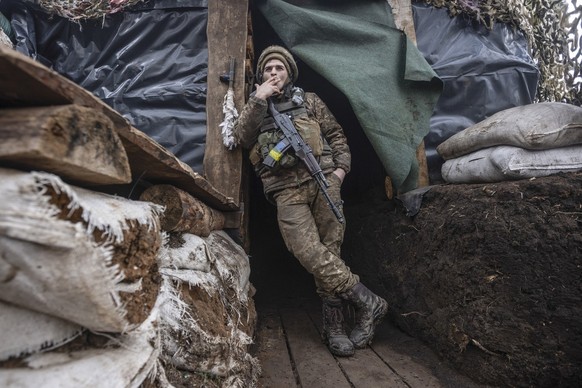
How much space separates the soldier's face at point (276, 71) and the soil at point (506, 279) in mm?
1335

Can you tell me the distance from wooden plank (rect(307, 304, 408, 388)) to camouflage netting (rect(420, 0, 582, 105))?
8.55 feet

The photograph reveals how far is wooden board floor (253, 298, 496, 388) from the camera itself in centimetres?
209

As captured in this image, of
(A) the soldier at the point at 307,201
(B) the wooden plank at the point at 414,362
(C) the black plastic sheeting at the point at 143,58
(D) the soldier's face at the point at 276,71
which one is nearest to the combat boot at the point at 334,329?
(A) the soldier at the point at 307,201

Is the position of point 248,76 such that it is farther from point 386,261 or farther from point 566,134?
point 566,134

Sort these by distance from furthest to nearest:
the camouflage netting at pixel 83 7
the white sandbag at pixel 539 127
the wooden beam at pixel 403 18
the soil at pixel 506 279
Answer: the wooden beam at pixel 403 18 < the camouflage netting at pixel 83 7 < the white sandbag at pixel 539 127 < the soil at pixel 506 279

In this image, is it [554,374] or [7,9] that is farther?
[7,9]

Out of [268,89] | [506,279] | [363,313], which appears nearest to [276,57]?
[268,89]

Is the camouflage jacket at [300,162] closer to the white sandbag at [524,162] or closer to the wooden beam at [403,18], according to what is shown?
the wooden beam at [403,18]

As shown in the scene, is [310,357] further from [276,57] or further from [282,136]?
[276,57]

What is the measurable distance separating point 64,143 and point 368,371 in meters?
2.12

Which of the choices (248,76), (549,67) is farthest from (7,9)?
(549,67)

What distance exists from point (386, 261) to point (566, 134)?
155 centimetres

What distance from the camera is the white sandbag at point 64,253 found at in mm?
624

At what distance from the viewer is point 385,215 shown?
3.18 meters
